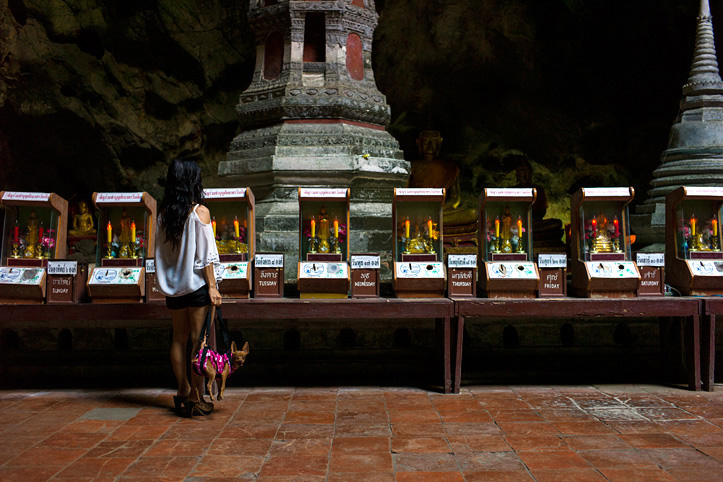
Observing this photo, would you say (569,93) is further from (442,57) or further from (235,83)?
(235,83)

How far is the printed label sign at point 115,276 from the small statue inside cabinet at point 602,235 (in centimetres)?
312

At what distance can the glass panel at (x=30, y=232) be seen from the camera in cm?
455

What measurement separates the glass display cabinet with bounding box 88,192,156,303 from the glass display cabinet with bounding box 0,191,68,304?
33 cm

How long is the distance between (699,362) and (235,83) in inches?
342

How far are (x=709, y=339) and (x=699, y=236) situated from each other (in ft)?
2.45

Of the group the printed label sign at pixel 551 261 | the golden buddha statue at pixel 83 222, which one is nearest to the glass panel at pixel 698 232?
the printed label sign at pixel 551 261

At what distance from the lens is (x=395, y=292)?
448 centimetres

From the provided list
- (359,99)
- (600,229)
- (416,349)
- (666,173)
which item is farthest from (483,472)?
(666,173)

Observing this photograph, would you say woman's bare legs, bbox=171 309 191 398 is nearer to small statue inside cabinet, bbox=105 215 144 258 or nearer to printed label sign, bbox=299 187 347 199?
small statue inside cabinet, bbox=105 215 144 258

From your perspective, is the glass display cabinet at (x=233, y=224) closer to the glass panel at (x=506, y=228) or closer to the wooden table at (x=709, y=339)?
the glass panel at (x=506, y=228)

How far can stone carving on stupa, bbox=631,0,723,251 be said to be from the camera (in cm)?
693

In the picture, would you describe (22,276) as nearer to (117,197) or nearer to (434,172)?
(117,197)

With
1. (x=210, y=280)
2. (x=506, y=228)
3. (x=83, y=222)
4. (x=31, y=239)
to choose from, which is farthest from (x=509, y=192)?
(x=83, y=222)

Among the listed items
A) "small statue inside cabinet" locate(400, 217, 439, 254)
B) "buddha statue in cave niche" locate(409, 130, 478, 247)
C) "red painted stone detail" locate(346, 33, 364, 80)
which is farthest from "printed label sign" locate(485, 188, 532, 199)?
"buddha statue in cave niche" locate(409, 130, 478, 247)
